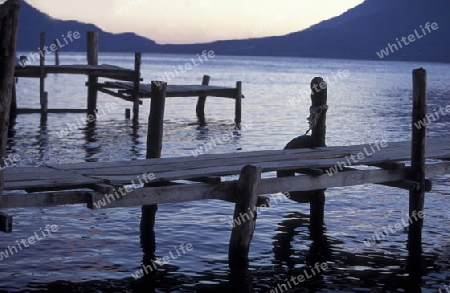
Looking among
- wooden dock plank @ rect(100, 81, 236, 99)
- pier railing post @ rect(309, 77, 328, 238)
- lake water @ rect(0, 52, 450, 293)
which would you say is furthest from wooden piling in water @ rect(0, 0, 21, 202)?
wooden dock plank @ rect(100, 81, 236, 99)

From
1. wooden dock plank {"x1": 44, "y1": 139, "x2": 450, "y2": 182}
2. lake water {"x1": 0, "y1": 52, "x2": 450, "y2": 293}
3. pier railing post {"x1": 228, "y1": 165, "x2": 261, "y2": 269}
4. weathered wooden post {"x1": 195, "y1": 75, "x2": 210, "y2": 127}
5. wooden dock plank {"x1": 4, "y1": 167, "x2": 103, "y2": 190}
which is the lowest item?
lake water {"x1": 0, "y1": 52, "x2": 450, "y2": 293}

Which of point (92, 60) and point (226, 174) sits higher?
point (92, 60)

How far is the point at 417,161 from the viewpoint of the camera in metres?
11.1

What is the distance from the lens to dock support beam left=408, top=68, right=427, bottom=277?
11.1 meters

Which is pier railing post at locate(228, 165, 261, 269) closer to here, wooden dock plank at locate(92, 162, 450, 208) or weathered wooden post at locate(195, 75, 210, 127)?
wooden dock plank at locate(92, 162, 450, 208)

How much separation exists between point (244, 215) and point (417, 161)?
3.17 m

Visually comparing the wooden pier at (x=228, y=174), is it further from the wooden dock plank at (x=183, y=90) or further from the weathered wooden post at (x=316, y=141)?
the wooden dock plank at (x=183, y=90)

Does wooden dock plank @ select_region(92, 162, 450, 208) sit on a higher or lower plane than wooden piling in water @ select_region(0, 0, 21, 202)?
lower

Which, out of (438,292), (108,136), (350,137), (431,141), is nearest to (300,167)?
(438,292)

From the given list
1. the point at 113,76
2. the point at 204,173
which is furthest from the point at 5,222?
the point at 113,76

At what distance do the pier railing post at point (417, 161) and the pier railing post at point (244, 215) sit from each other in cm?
290

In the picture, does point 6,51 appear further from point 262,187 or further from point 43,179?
point 262,187

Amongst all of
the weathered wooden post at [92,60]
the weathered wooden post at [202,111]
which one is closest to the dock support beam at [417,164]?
the weathered wooden post at [92,60]

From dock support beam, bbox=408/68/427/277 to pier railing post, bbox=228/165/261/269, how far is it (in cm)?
278
